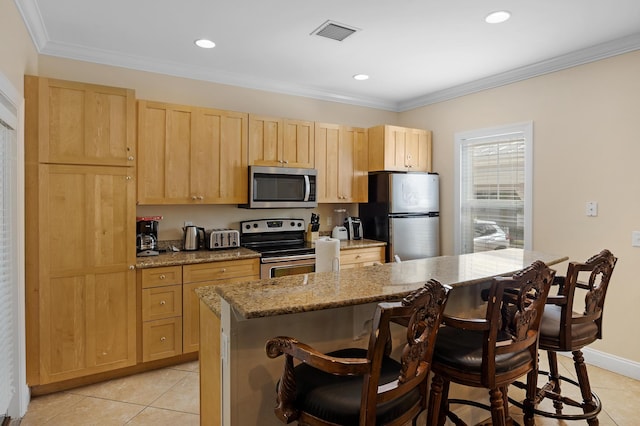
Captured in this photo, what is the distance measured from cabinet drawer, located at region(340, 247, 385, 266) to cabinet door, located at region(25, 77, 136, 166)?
2.19 m

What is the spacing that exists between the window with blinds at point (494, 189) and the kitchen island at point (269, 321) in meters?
2.22

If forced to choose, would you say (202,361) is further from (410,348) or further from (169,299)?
(169,299)

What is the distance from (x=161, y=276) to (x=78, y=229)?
70 centimetres

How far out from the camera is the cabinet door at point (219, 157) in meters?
3.52

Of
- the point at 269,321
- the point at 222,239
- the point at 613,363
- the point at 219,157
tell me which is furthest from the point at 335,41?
the point at 613,363

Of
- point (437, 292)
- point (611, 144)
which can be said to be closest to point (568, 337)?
point (437, 292)

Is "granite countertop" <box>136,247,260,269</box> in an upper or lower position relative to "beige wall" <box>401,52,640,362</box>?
lower

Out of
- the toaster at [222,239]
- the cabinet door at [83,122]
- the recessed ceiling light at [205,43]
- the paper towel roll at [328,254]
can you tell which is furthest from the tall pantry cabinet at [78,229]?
the paper towel roll at [328,254]

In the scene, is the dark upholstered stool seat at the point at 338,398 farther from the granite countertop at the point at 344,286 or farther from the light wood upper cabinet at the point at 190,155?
the light wood upper cabinet at the point at 190,155

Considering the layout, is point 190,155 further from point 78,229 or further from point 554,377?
point 554,377

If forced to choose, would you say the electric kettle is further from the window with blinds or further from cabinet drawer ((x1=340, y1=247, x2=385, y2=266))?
the window with blinds

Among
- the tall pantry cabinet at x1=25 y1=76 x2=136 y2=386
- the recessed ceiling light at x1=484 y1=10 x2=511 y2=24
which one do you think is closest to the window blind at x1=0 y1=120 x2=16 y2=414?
the tall pantry cabinet at x1=25 y1=76 x2=136 y2=386

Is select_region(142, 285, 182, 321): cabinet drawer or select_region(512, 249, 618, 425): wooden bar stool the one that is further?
select_region(142, 285, 182, 321): cabinet drawer

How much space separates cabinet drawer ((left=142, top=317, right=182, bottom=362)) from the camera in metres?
3.12
